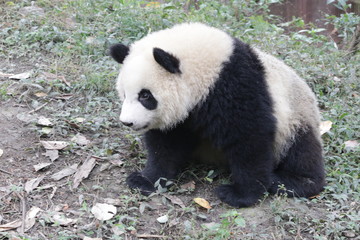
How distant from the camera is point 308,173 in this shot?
424cm

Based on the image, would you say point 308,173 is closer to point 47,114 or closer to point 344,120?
point 344,120

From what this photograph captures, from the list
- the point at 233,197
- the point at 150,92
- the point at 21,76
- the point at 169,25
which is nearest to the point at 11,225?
the point at 150,92

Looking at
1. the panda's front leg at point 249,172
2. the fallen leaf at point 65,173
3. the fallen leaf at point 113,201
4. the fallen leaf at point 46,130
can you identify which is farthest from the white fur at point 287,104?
the fallen leaf at point 46,130

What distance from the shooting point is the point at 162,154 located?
429cm

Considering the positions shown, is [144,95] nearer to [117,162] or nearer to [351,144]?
[117,162]

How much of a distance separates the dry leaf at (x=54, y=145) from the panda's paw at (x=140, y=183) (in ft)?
2.48

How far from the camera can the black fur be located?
3863 millimetres

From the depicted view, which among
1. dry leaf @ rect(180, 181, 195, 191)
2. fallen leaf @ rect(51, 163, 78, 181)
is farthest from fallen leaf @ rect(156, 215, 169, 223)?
fallen leaf @ rect(51, 163, 78, 181)

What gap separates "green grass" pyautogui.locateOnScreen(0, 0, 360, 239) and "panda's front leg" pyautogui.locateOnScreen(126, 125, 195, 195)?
1.09ft

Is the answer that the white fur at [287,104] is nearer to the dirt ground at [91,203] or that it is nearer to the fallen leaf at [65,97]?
the dirt ground at [91,203]

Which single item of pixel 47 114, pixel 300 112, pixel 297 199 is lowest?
pixel 47 114

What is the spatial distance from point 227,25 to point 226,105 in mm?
3891

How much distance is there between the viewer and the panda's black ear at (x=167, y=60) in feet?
12.1

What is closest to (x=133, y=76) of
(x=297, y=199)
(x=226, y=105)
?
(x=226, y=105)
